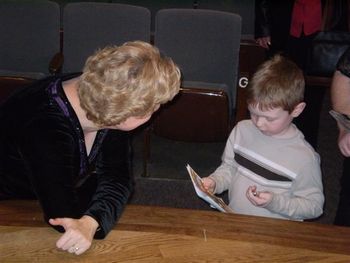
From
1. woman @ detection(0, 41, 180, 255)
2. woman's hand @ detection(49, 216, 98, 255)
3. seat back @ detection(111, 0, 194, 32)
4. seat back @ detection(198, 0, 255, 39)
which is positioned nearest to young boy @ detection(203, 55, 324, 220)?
woman @ detection(0, 41, 180, 255)

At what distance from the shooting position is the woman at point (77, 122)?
55.4 inches

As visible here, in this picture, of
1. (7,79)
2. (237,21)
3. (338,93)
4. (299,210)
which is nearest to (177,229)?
(299,210)

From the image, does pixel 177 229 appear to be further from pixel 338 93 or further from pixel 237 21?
pixel 237 21

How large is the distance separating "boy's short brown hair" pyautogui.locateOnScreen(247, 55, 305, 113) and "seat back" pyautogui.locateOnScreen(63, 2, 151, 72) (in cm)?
215

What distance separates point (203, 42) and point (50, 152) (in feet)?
8.03

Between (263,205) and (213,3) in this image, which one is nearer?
(263,205)

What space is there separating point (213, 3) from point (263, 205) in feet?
17.2

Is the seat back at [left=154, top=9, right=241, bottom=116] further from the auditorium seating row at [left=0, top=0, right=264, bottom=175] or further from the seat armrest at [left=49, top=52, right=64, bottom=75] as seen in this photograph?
the seat armrest at [left=49, top=52, right=64, bottom=75]

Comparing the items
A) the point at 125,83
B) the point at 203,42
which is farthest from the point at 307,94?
the point at 125,83

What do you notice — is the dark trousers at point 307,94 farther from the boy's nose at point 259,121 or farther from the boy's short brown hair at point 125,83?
the boy's short brown hair at point 125,83

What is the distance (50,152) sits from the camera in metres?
1.49

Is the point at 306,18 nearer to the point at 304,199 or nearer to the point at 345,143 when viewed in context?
the point at 345,143

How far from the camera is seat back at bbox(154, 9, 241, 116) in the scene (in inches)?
146

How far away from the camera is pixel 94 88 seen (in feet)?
4.66
